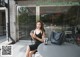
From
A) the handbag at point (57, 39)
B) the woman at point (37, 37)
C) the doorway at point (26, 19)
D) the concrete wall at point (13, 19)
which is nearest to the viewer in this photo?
the handbag at point (57, 39)

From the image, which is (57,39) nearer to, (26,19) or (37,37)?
(37,37)

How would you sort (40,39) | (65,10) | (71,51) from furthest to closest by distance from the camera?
1. (65,10)
2. (40,39)
3. (71,51)

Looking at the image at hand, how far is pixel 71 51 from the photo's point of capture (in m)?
3.14

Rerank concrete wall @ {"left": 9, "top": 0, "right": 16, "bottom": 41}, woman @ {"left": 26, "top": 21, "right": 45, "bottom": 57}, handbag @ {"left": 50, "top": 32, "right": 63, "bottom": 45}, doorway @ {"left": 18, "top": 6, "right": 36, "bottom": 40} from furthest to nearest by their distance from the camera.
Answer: doorway @ {"left": 18, "top": 6, "right": 36, "bottom": 40}, concrete wall @ {"left": 9, "top": 0, "right": 16, "bottom": 41}, woman @ {"left": 26, "top": 21, "right": 45, "bottom": 57}, handbag @ {"left": 50, "top": 32, "right": 63, "bottom": 45}

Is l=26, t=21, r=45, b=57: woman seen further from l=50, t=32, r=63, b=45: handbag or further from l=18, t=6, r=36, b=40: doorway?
l=18, t=6, r=36, b=40: doorway

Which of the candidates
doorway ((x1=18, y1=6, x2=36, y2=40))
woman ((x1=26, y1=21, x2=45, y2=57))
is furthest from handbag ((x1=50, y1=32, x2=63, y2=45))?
doorway ((x1=18, y1=6, x2=36, y2=40))

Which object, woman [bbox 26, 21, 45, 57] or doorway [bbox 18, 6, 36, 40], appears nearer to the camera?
woman [bbox 26, 21, 45, 57]

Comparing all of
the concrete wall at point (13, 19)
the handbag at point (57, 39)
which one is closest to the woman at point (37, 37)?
the handbag at point (57, 39)

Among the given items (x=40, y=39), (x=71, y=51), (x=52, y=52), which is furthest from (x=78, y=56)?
(x=40, y=39)

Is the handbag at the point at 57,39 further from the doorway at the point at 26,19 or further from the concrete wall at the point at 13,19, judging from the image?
the doorway at the point at 26,19

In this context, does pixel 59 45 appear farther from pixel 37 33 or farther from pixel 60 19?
pixel 60 19

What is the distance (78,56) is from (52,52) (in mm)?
474

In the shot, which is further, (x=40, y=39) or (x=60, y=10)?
(x=60, y=10)

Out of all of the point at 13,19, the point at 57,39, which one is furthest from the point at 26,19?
the point at 57,39
